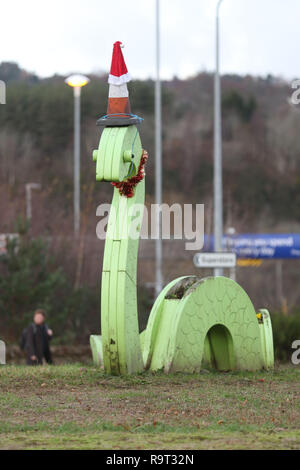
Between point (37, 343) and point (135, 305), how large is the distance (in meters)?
4.79

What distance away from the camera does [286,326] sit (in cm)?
2105

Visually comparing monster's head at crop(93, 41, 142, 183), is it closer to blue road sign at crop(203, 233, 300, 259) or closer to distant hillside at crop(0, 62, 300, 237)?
distant hillside at crop(0, 62, 300, 237)

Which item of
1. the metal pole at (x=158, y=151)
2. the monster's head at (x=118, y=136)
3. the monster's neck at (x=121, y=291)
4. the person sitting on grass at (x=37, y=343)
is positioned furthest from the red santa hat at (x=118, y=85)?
the metal pole at (x=158, y=151)

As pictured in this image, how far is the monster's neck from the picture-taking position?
11.2 meters

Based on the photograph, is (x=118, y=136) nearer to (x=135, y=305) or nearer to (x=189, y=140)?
(x=135, y=305)

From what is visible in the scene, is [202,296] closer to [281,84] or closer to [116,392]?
[116,392]

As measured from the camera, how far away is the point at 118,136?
1131 centimetres

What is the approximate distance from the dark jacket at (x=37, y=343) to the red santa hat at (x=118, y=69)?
18.3 ft

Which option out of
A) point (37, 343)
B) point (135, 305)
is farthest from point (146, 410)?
point (37, 343)

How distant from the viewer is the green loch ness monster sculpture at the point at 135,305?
11227 mm

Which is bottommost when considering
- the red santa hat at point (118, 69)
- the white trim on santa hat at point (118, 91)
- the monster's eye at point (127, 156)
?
the monster's eye at point (127, 156)

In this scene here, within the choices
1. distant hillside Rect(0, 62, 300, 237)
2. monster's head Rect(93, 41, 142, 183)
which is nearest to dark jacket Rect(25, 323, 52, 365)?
monster's head Rect(93, 41, 142, 183)

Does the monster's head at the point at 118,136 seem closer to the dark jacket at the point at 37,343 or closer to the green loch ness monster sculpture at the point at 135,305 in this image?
the green loch ness monster sculpture at the point at 135,305

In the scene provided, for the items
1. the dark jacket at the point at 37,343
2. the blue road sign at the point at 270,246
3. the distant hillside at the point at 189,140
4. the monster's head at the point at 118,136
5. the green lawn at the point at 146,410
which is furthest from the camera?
the distant hillside at the point at 189,140
